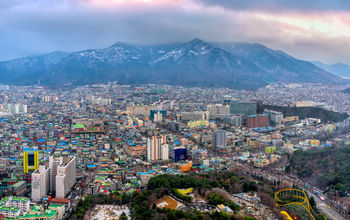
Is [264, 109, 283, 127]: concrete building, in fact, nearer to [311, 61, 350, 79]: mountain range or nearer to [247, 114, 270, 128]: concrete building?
[247, 114, 270, 128]: concrete building

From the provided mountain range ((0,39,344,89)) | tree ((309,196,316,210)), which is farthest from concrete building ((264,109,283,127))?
mountain range ((0,39,344,89))

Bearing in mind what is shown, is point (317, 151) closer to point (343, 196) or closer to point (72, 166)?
point (343, 196)

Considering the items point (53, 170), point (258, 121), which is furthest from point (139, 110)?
point (53, 170)

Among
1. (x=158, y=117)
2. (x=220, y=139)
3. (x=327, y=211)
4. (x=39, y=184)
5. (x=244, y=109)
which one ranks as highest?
(x=244, y=109)

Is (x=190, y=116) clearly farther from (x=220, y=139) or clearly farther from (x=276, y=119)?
(x=220, y=139)

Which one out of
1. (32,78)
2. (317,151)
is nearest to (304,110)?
(317,151)

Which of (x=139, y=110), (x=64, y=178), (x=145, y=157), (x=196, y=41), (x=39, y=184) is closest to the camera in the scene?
(x=39, y=184)
